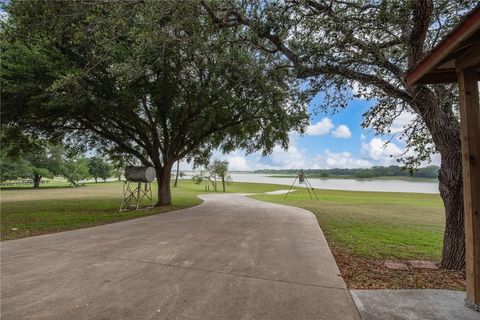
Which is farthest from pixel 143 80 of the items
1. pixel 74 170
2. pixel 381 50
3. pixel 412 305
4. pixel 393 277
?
pixel 74 170

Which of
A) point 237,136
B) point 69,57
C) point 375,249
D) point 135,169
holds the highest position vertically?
point 69,57

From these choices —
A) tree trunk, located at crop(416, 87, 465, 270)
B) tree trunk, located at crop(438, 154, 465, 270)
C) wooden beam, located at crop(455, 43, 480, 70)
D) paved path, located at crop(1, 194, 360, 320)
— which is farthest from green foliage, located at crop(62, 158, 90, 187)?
wooden beam, located at crop(455, 43, 480, 70)

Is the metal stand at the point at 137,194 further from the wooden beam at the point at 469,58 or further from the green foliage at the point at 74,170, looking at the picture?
the green foliage at the point at 74,170

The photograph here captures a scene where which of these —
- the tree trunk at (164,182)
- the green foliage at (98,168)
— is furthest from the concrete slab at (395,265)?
the green foliage at (98,168)

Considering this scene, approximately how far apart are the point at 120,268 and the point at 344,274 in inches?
140

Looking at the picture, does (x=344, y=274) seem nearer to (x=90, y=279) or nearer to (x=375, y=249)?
(x=375, y=249)

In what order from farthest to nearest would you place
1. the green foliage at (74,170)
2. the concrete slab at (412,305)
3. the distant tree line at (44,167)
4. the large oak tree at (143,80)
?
the green foliage at (74,170) < the distant tree line at (44,167) < the large oak tree at (143,80) < the concrete slab at (412,305)

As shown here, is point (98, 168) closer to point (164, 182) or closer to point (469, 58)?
point (164, 182)

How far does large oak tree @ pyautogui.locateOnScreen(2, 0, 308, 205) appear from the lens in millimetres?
6410

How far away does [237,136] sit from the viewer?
60.5 feet

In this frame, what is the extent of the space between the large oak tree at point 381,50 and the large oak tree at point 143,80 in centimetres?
137

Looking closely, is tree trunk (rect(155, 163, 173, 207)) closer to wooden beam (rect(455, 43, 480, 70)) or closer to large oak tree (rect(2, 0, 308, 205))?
large oak tree (rect(2, 0, 308, 205))

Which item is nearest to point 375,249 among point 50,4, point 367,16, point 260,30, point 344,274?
point 344,274

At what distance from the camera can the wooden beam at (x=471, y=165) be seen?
3.65 meters
